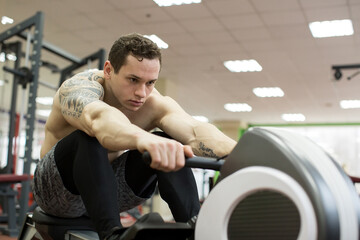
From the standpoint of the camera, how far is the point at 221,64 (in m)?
6.46

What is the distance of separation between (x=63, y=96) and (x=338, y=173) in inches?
32.5

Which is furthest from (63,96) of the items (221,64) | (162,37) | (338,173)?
(221,64)

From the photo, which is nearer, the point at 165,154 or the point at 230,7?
the point at 165,154

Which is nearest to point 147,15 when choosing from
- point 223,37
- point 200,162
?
point 223,37

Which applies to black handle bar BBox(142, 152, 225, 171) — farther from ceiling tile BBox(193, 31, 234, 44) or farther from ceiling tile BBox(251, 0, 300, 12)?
ceiling tile BBox(193, 31, 234, 44)

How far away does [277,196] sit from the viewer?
843mm

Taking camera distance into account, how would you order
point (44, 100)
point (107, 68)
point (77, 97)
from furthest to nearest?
point (44, 100)
point (107, 68)
point (77, 97)

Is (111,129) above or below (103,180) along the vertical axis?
above

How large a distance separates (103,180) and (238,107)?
8.87 metres

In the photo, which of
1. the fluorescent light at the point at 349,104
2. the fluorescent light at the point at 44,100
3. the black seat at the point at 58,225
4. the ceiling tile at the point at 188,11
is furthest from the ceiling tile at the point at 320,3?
the fluorescent light at the point at 44,100

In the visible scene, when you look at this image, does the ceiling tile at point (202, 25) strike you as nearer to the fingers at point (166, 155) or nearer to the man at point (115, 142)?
the man at point (115, 142)

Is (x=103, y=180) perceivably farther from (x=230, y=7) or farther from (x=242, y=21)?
(x=242, y=21)

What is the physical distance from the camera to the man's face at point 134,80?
4.17 feet

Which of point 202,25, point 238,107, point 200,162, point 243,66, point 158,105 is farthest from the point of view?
point 238,107
